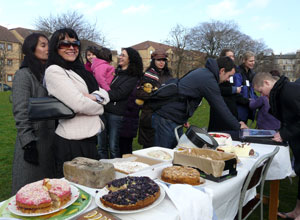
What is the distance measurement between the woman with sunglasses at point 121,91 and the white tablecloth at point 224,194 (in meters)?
1.82

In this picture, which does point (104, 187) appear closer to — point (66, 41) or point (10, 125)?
point (66, 41)

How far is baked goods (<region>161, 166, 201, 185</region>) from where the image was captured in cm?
149

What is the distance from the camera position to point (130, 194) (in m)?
1.21

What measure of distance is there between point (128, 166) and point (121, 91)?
1.74 metres

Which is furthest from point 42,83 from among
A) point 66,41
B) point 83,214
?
point 83,214

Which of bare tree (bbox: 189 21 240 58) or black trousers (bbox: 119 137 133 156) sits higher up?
bare tree (bbox: 189 21 240 58)

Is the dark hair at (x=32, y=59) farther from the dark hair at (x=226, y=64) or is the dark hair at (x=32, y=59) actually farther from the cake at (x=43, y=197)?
the dark hair at (x=226, y=64)

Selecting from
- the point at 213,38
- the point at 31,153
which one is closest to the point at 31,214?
the point at 31,153

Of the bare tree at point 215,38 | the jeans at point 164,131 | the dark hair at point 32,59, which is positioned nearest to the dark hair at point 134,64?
the jeans at point 164,131

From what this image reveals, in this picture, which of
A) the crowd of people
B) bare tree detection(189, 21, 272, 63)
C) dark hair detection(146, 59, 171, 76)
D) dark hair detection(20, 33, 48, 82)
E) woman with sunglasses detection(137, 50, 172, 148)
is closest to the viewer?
the crowd of people

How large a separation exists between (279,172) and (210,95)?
103 cm

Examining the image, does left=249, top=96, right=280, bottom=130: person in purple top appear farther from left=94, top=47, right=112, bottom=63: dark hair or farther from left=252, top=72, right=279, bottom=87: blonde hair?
left=94, top=47, right=112, bottom=63: dark hair

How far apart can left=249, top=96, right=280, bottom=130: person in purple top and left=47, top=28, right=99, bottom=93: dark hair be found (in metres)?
3.01

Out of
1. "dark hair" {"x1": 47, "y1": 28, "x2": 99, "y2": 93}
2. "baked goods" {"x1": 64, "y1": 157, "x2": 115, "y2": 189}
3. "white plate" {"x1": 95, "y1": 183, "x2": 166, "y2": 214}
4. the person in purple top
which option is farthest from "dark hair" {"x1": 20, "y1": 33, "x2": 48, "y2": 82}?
the person in purple top
